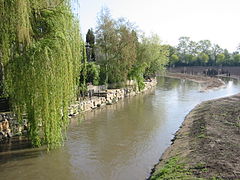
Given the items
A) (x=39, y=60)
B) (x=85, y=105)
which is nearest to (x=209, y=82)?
(x=85, y=105)

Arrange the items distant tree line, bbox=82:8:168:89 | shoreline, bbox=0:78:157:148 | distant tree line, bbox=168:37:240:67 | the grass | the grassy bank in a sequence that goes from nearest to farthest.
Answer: the grass < the grassy bank < shoreline, bbox=0:78:157:148 < distant tree line, bbox=82:8:168:89 < distant tree line, bbox=168:37:240:67

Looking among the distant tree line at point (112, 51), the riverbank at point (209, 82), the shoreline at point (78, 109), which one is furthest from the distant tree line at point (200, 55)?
the distant tree line at point (112, 51)

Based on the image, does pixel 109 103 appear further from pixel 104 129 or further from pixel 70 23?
pixel 70 23

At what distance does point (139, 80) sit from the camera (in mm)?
33844

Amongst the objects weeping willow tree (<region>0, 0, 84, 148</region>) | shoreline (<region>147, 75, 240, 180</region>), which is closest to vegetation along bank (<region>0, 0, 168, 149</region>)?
weeping willow tree (<region>0, 0, 84, 148</region>)

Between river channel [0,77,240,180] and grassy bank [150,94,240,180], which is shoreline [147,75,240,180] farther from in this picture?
river channel [0,77,240,180]

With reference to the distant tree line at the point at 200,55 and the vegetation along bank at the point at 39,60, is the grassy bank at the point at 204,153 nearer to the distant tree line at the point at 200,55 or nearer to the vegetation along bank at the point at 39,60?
the vegetation along bank at the point at 39,60

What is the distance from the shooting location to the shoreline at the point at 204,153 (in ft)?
28.6

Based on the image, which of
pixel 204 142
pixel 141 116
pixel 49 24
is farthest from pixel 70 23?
pixel 141 116

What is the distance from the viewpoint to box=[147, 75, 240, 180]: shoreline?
8719mm

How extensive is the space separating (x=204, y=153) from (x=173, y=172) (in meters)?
2.11

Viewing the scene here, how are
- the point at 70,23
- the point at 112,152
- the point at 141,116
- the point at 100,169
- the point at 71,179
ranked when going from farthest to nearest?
the point at 141,116
the point at 112,152
the point at 70,23
the point at 100,169
the point at 71,179

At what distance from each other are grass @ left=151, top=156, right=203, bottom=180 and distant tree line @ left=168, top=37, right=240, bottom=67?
79269 mm

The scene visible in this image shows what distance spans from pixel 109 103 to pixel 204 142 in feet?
48.4
